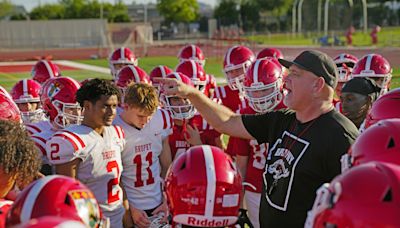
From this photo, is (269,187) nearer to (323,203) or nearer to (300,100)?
(300,100)

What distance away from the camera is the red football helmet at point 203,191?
2615 millimetres

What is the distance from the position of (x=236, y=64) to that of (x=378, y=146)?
524 centimetres

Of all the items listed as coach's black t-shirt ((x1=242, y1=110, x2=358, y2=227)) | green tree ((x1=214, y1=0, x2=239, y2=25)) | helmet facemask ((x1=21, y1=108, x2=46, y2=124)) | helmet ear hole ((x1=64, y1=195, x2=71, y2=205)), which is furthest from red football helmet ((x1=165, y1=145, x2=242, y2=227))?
green tree ((x1=214, y1=0, x2=239, y2=25))

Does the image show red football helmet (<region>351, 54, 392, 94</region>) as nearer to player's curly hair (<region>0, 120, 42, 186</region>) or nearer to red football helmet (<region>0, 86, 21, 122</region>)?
red football helmet (<region>0, 86, 21, 122</region>)

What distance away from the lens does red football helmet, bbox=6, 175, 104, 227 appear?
2.15 meters

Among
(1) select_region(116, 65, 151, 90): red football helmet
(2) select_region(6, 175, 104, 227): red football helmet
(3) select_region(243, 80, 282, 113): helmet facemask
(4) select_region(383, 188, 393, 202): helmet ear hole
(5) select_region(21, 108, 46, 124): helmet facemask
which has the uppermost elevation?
(1) select_region(116, 65, 151, 90): red football helmet

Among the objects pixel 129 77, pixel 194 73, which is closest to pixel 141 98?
pixel 129 77

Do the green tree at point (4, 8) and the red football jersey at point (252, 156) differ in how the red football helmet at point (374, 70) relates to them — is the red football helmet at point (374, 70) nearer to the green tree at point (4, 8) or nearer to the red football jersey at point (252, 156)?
the red football jersey at point (252, 156)

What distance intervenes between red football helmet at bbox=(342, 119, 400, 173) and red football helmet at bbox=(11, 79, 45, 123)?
4.21m

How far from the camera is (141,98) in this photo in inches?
170

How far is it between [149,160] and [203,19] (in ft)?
208

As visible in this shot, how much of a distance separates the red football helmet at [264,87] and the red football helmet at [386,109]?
5.12ft

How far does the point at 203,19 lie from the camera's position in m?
66.9

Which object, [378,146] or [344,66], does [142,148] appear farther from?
[344,66]
